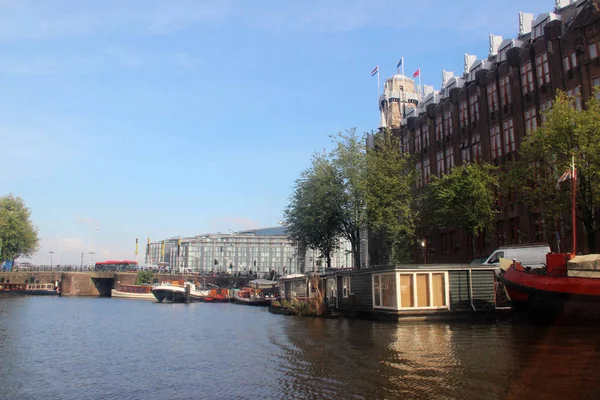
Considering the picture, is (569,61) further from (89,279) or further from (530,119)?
(89,279)

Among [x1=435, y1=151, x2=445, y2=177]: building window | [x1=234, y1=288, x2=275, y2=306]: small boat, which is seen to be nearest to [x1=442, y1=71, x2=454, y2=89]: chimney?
[x1=435, y1=151, x2=445, y2=177]: building window

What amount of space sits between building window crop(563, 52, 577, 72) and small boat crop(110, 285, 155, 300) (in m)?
80.0

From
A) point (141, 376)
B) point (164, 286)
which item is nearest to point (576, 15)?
point (141, 376)

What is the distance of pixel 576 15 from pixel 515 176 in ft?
52.7

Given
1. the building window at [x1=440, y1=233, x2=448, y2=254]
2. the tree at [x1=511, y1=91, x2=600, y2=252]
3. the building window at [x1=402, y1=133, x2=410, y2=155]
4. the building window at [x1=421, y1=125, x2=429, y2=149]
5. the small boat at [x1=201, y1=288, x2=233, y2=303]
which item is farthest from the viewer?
the small boat at [x1=201, y1=288, x2=233, y2=303]

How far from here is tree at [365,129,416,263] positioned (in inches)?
1999

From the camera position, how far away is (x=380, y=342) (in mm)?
21781

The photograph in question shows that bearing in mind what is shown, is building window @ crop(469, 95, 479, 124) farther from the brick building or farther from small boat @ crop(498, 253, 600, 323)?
small boat @ crop(498, 253, 600, 323)

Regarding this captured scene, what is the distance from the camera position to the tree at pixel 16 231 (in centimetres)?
10094

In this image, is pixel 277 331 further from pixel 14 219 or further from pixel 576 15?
pixel 14 219

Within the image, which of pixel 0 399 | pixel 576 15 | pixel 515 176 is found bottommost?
pixel 0 399

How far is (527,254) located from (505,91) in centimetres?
1975

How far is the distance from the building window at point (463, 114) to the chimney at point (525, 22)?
30.1 ft

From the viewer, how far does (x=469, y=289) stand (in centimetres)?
3138
